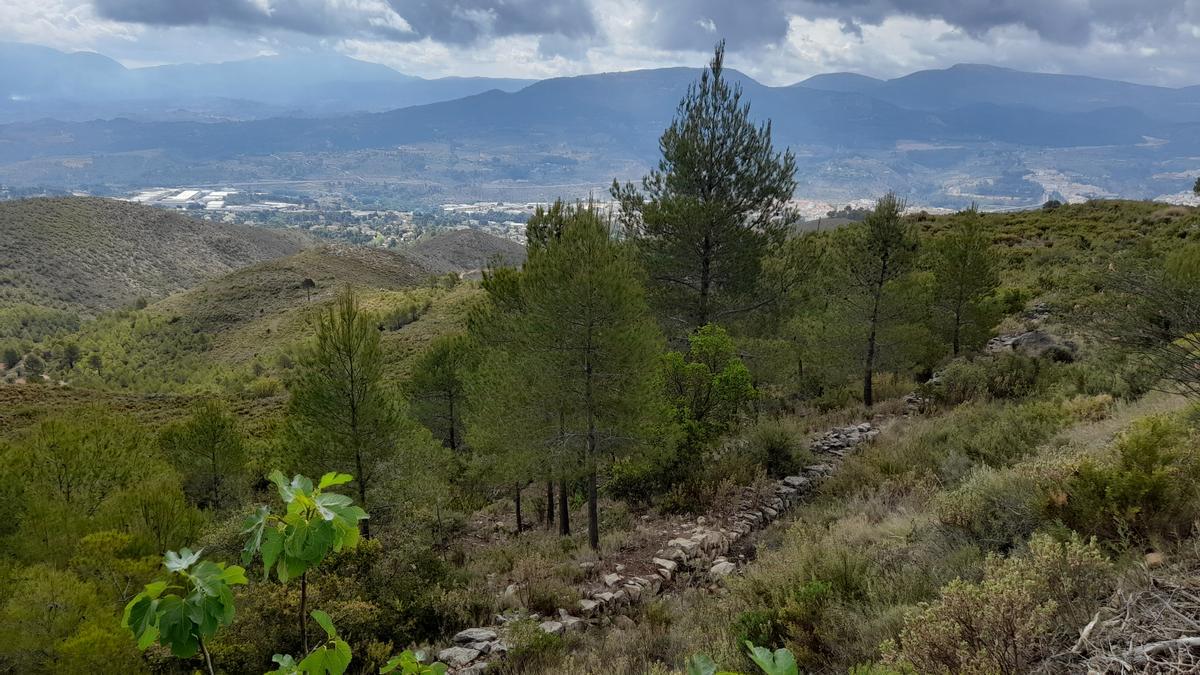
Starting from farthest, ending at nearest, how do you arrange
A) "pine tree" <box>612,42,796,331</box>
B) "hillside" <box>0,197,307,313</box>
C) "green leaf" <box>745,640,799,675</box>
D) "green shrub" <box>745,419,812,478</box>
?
"hillside" <box>0,197,307,313</box>
"pine tree" <box>612,42,796,331</box>
"green shrub" <box>745,419,812,478</box>
"green leaf" <box>745,640,799,675</box>

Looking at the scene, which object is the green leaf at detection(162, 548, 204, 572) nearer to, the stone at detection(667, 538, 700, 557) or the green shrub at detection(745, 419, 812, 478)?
the stone at detection(667, 538, 700, 557)

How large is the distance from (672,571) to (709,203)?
356 inches

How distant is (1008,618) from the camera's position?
10.8ft

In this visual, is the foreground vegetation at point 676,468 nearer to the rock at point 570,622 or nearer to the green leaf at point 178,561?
the green leaf at point 178,561

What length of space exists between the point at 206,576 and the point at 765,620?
502 centimetres

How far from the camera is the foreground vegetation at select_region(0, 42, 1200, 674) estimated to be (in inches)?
147

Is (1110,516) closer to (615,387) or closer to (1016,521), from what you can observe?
(1016,521)

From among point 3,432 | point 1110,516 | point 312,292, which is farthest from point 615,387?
point 312,292

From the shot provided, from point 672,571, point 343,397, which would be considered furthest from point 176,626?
point 343,397

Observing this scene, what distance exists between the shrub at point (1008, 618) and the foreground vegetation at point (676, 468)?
16mm

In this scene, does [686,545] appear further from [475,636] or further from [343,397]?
[343,397]

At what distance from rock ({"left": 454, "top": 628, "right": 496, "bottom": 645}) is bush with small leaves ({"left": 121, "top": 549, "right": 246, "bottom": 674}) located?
6.20 m

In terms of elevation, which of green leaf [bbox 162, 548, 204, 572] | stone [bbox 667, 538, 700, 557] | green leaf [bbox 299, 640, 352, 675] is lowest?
stone [bbox 667, 538, 700, 557]

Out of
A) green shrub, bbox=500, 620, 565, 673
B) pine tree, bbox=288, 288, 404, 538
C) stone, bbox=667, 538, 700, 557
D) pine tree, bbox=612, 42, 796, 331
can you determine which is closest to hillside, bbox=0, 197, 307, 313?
pine tree, bbox=288, 288, 404, 538
